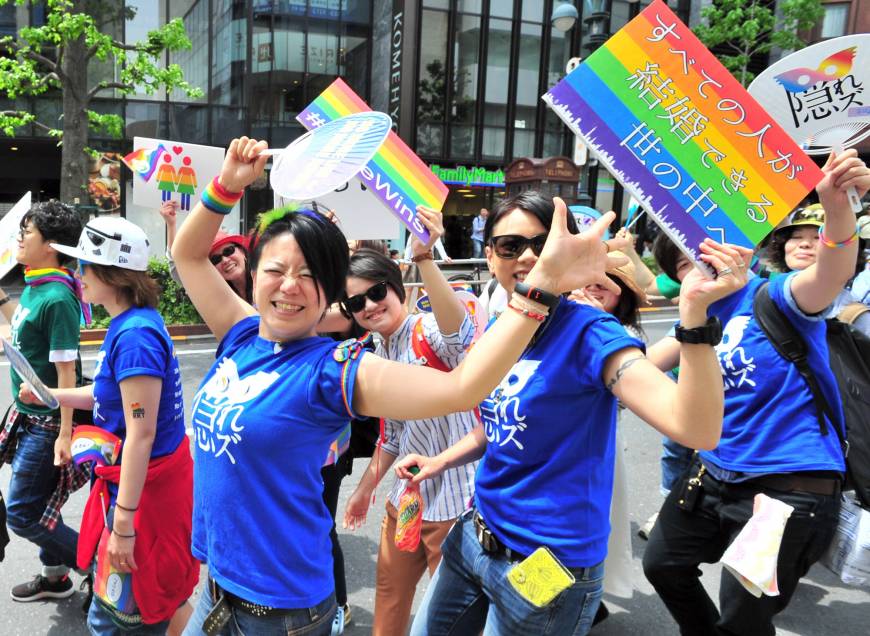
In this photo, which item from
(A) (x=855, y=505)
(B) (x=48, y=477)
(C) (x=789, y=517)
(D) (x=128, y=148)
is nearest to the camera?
(C) (x=789, y=517)

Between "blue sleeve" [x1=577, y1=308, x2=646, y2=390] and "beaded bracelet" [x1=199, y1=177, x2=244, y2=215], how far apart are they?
102 cm

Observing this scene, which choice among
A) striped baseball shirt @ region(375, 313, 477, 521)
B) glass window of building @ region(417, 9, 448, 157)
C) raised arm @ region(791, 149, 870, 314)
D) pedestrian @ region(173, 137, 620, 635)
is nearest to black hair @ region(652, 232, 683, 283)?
raised arm @ region(791, 149, 870, 314)

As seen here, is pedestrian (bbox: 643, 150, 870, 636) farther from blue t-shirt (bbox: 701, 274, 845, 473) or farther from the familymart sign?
the familymart sign

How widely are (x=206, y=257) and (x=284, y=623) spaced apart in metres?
1.07

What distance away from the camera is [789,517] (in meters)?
2.14

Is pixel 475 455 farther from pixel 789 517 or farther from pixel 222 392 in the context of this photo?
pixel 789 517

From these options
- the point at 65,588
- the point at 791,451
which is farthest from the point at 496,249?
the point at 65,588

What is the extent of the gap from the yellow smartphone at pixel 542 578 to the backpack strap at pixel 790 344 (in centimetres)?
109

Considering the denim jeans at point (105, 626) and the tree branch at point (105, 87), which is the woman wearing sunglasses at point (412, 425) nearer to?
the denim jeans at point (105, 626)

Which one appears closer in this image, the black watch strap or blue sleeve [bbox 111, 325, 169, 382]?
the black watch strap

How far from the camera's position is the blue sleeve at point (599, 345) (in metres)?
1.62

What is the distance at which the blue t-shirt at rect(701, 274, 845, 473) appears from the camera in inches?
86.0

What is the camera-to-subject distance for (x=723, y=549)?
2.48 meters

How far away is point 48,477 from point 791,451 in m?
3.01
